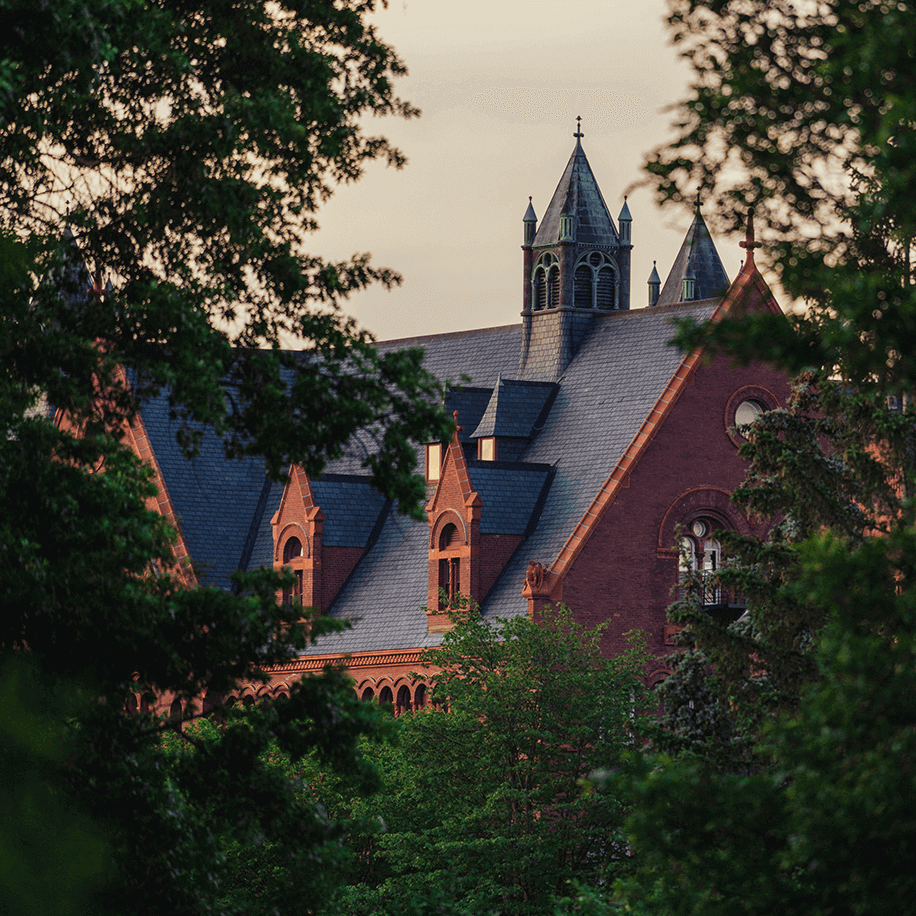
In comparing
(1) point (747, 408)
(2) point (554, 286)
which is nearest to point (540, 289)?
(2) point (554, 286)

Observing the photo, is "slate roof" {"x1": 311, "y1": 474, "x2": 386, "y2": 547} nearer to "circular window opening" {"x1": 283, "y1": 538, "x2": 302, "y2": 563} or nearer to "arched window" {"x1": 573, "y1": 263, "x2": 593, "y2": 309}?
"circular window opening" {"x1": 283, "y1": 538, "x2": 302, "y2": 563}

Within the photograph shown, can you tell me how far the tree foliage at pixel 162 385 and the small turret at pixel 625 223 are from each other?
47.9 metres

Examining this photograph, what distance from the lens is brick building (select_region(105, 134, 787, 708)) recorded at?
60.3 meters

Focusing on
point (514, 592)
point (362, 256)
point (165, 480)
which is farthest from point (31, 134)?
point (165, 480)

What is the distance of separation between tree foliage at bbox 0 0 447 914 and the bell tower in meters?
45.2

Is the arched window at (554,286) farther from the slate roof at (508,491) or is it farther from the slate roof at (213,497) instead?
the slate roof at (213,497)

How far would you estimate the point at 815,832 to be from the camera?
15328 millimetres

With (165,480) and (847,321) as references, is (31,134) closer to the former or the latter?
(847,321)

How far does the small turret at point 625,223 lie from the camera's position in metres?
73.0

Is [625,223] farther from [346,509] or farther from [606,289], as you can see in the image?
[346,509]

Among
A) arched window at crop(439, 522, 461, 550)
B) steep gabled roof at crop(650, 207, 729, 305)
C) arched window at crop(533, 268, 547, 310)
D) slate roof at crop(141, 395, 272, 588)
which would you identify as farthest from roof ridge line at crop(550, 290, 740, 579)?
steep gabled roof at crop(650, 207, 729, 305)

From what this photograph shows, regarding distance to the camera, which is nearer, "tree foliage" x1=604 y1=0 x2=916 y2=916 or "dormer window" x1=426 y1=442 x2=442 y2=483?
"tree foliage" x1=604 y1=0 x2=916 y2=916

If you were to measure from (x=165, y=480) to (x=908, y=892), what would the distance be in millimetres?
59740

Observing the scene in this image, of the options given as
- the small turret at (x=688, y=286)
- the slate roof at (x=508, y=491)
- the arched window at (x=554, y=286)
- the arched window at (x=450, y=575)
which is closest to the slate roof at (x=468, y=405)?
the slate roof at (x=508, y=491)
